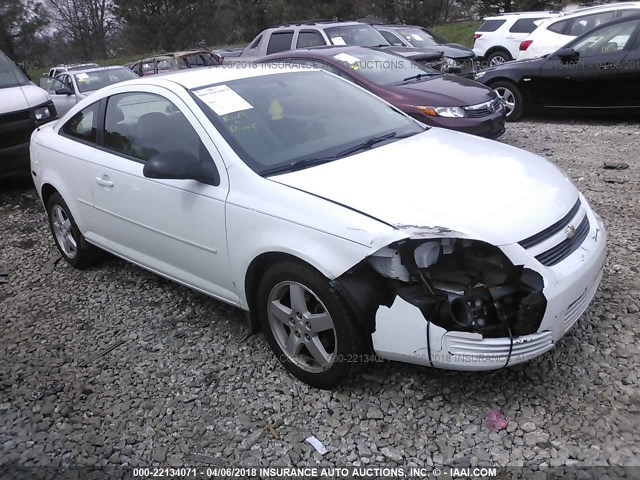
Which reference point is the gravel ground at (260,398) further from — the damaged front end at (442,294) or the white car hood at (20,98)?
the white car hood at (20,98)

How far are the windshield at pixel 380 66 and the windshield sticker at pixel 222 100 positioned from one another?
389cm

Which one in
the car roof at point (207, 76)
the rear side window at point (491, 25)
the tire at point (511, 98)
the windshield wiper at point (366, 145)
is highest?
the car roof at point (207, 76)

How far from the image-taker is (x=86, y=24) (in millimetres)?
40969

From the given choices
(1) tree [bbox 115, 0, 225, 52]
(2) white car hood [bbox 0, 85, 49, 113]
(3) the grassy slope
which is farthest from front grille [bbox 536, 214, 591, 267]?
(1) tree [bbox 115, 0, 225, 52]

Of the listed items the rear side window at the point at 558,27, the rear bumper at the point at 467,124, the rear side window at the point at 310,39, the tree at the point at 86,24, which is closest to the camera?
the rear bumper at the point at 467,124

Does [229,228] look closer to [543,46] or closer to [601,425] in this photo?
[601,425]

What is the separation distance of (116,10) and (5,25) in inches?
286

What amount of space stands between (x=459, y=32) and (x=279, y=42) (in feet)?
55.2

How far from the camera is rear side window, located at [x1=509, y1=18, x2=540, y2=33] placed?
14328 millimetres

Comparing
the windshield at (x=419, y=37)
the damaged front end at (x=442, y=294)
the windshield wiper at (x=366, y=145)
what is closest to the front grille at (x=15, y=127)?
the windshield wiper at (x=366, y=145)

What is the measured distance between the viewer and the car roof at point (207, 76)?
3602mm

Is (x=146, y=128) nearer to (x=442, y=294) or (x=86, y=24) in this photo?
(x=442, y=294)

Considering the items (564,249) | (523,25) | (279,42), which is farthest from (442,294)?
(523,25)

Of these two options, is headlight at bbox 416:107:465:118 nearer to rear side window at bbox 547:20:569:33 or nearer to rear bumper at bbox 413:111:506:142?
rear bumper at bbox 413:111:506:142
